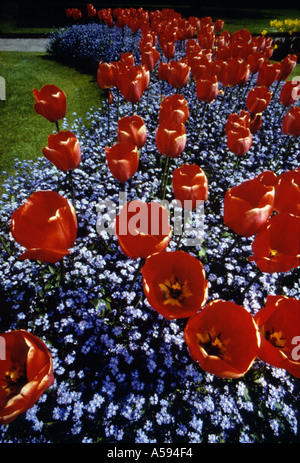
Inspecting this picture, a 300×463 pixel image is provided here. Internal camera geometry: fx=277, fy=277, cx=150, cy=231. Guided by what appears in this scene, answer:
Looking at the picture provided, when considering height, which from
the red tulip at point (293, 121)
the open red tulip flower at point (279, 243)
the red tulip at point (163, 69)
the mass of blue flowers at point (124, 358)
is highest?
the red tulip at point (163, 69)

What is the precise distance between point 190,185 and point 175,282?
28.0 inches

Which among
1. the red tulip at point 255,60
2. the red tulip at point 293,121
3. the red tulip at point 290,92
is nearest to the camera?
the red tulip at point 293,121

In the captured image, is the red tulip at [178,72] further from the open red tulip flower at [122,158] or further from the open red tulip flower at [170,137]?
the open red tulip flower at [122,158]

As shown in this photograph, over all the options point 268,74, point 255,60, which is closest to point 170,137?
point 268,74

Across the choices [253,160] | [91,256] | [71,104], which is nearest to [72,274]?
[91,256]

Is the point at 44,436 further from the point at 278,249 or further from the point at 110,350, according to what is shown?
the point at 278,249

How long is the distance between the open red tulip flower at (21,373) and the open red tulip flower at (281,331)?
3.53 ft

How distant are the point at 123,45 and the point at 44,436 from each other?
409 inches

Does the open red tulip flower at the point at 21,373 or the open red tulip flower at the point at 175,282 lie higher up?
the open red tulip flower at the point at 175,282

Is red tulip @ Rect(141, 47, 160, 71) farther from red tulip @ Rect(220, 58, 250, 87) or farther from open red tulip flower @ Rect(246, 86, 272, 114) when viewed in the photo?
open red tulip flower @ Rect(246, 86, 272, 114)

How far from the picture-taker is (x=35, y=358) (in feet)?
4.29

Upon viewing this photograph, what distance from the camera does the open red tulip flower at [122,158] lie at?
210 centimetres

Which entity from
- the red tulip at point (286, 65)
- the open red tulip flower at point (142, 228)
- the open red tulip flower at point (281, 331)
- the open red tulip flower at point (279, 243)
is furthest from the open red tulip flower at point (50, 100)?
the red tulip at point (286, 65)

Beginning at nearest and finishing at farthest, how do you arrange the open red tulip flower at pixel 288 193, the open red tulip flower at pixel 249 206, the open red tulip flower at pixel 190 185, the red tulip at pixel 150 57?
1. the open red tulip flower at pixel 249 206
2. the open red tulip flower at pixel 288 193
3. the open red tulip flower at pixel 190 185
4. the red tulip at pixel 150 57
